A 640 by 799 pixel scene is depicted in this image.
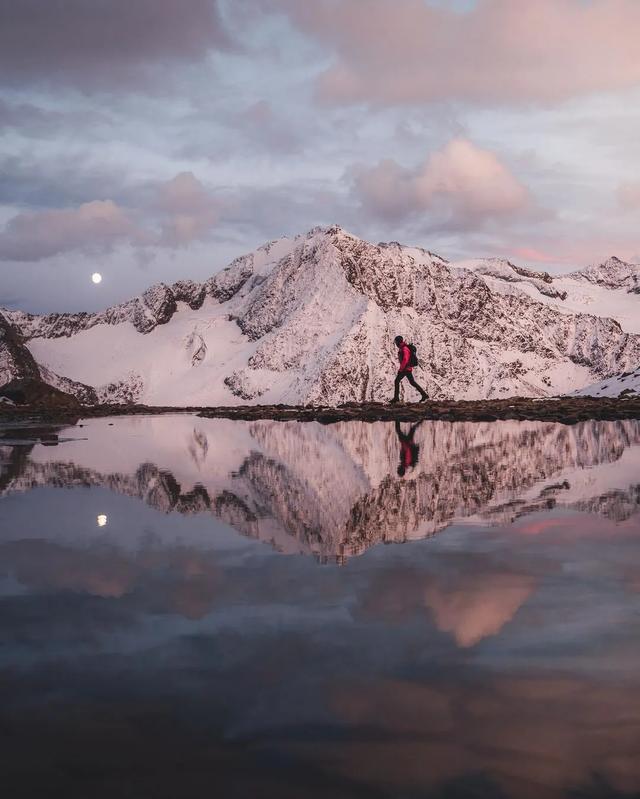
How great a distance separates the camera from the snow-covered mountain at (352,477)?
10805 mm

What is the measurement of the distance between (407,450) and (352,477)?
6261 mm

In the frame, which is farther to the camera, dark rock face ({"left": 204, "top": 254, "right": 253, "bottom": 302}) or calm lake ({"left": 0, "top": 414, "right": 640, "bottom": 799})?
dark rock face ({"left": 204, "top": 254, "right": 253, "bottom": 302})

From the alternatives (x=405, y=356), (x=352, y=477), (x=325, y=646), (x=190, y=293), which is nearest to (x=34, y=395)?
(x=405, y=356)

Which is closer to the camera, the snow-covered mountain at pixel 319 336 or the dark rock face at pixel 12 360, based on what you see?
the dark rock face at pixel 12 360

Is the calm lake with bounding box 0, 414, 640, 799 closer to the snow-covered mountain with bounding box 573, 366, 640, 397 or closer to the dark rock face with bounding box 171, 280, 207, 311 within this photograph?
the snow-covered mountain with bounding box 573, 366, 640, 397

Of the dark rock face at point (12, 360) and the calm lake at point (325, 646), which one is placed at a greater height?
the dark rock face at point (12, 360)

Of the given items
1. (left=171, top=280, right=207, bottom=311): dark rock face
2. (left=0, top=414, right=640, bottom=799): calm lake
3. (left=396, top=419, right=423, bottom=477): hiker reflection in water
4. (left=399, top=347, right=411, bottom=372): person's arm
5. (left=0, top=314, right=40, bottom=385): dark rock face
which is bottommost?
(left=0, top=414, right=640, bottom=799): calm lake

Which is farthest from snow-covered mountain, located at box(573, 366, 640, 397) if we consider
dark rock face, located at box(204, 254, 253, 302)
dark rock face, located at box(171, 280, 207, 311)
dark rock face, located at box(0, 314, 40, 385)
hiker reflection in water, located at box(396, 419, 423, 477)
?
dark rock face, located at box(171, 280, 207, 311)

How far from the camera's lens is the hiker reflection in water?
57.8ft

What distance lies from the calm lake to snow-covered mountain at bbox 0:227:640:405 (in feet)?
397

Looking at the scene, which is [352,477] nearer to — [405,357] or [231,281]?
[405,357]

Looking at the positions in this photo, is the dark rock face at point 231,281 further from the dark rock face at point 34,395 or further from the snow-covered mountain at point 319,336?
the dark rock face at point 34,395

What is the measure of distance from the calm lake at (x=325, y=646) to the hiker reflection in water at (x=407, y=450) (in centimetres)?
466

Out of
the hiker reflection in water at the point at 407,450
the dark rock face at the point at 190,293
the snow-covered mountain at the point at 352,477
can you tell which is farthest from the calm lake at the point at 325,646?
the dark rock face at the point at 190,293
